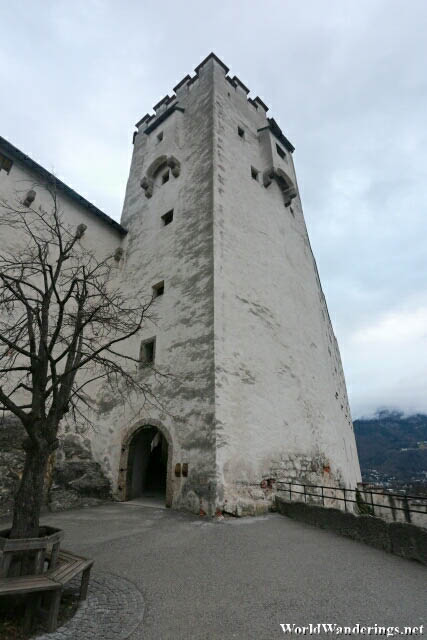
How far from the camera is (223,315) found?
963 centimetres

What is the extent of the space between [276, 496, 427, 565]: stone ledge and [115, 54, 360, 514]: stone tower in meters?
1.60

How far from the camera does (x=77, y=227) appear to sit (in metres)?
13.0

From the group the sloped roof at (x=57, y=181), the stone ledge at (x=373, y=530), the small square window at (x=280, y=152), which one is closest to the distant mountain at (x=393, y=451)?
the small square window at (x=280, y=152)

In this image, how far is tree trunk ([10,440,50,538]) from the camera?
3420 mm

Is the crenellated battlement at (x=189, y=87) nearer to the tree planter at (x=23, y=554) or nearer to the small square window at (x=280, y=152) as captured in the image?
the small square window at (x=280, y=152)

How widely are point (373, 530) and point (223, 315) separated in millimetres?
5938

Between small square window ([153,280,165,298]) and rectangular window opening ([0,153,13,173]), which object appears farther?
small square window ([153,280,165,298])

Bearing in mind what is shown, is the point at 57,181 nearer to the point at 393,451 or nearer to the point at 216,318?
the point at 216,318

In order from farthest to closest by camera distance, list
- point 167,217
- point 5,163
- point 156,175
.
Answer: point 156,175, point 167,217, point 5,163

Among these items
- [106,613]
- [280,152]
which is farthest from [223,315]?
[280,152]

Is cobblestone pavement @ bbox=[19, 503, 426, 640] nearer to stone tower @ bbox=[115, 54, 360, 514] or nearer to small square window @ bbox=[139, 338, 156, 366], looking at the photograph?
stone tower @ bbox=[115, 54, 360, 514]

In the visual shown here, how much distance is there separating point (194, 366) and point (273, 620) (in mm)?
6285

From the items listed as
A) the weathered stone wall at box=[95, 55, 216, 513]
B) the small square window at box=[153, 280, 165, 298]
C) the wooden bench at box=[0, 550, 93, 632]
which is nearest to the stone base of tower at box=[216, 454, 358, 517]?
the weathered stone wall at box=[95, 55, 216, 513]

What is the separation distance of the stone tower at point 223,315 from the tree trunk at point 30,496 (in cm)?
470
